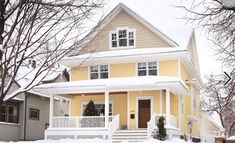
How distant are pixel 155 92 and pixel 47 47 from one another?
1907cm

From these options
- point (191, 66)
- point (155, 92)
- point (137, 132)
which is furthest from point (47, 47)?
point (191, 66)

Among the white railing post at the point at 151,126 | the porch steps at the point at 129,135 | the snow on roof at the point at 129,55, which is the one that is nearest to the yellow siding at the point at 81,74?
the snow on roof at the point at 129,55

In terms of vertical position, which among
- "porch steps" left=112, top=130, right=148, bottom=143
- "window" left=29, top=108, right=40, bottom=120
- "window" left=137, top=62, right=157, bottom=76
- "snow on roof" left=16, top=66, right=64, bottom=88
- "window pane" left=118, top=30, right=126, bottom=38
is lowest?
"porch steps" left=112, top=130, right=148, bottom=143

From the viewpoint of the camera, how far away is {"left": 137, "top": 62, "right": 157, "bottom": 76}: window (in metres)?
28.2

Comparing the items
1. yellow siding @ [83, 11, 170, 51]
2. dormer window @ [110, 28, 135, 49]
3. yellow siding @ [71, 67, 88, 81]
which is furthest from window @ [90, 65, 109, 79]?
dormer window @ [110, 28, 135, 49]

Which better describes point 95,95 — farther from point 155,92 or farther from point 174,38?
point 174,38

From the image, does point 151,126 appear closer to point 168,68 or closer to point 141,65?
point 168,68

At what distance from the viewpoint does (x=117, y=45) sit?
97.4 ft

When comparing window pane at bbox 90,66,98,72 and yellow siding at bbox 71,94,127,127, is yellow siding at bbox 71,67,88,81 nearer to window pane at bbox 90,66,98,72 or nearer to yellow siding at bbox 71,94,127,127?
window pane at bbox 90,66,98,72

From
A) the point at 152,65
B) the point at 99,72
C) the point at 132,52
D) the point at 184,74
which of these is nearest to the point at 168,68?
the point at 152,65

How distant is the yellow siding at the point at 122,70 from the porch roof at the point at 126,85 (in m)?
2.26

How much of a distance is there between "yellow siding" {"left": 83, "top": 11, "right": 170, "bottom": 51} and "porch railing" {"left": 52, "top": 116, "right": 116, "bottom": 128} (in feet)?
16.5

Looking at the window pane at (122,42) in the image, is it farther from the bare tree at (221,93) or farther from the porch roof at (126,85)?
the bare tree at (221,93)

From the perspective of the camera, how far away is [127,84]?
25.1m
